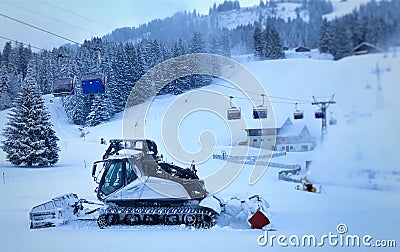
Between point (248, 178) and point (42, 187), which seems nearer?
point (248, 178)

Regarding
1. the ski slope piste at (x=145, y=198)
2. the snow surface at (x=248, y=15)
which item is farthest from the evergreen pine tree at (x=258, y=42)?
the ski slope piste at (x=145, y=198)

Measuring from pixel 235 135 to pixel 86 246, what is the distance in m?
1.72

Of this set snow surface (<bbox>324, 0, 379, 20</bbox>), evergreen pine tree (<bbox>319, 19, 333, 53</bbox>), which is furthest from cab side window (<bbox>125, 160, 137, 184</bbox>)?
snow surface (<bbox>324, 0, 379, 20</bbox>)

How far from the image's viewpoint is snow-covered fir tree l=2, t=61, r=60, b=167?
516 centimetres

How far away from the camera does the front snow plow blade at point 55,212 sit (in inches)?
197

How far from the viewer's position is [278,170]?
473 cm

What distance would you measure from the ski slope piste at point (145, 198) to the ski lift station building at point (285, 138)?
1.69ft

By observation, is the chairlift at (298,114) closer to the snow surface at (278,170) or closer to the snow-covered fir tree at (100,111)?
the snow surface at (278,170)

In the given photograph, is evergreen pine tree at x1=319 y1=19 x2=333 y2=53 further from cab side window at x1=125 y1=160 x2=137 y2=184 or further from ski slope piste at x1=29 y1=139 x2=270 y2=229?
cab side window at x1=125 y1=160 x2=137 y2=184

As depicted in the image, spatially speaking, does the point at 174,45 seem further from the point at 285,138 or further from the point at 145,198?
the point at 145,198

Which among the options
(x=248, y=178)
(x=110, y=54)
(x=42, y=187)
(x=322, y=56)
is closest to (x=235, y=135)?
(x=248, y=178)

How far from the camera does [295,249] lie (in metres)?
4.38

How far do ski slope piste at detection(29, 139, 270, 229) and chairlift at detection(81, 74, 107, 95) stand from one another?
0.56 m

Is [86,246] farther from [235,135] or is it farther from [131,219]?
[235,135]
